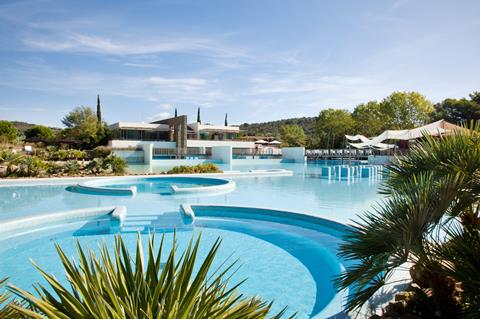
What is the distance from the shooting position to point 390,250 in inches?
93.0

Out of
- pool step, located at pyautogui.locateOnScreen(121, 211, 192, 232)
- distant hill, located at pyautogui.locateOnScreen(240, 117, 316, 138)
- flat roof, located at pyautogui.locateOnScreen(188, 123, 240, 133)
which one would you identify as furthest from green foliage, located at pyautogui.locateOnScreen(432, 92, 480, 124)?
pool step, located at pyautogui.locateOnScreen(121, 211, 192, 232)

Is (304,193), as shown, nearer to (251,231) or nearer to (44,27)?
(251,231)

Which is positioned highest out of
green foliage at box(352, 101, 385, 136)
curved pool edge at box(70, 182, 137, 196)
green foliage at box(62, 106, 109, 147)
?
green foliage at box(352, 101, 385, 136)

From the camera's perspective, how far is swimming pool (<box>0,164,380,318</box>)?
523 centimetres

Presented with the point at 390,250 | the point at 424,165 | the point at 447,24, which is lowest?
the point at 390,250

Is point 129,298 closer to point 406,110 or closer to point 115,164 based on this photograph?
point 115,164

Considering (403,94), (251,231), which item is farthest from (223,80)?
(403,94)

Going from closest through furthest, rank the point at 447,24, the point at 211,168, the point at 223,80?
the point at 447,24 < the point at 211,168 < the point at 223,80

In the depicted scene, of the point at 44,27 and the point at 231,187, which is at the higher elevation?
the point at 44,27

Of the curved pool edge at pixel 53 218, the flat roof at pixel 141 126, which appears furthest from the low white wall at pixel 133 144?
the curved pool edge at pixel 53 218

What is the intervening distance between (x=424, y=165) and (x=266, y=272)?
342 cm

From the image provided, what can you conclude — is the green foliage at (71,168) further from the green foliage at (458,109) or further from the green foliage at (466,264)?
the green foliage at (458,109)

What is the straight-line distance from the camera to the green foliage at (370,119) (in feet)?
156

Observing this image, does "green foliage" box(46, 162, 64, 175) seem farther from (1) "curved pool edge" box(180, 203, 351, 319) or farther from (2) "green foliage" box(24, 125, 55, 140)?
(2) "green foliage" box(24, 125, 55, 140)
